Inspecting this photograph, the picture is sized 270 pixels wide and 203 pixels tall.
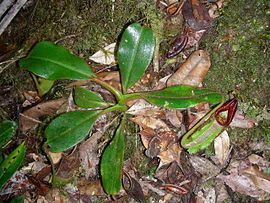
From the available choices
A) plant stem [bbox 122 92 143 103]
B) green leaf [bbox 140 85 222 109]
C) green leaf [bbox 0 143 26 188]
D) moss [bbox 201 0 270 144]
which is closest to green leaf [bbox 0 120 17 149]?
green leaf [bbox 0 143 26 188]

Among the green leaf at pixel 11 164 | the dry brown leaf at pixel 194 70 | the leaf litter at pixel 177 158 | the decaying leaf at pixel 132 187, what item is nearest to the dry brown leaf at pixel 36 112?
the leaf litter at pixel 177 158

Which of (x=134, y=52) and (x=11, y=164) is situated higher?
(x=134, y=52)

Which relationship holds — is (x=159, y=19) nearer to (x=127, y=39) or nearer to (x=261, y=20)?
(x=127, y=39)

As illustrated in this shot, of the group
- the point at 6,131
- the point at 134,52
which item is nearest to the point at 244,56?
the point at 134,52

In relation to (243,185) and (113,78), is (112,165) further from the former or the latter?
(243,185)

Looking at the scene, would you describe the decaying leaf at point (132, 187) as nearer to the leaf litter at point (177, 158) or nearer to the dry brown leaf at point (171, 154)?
the leaf litter at point (177, 158)
